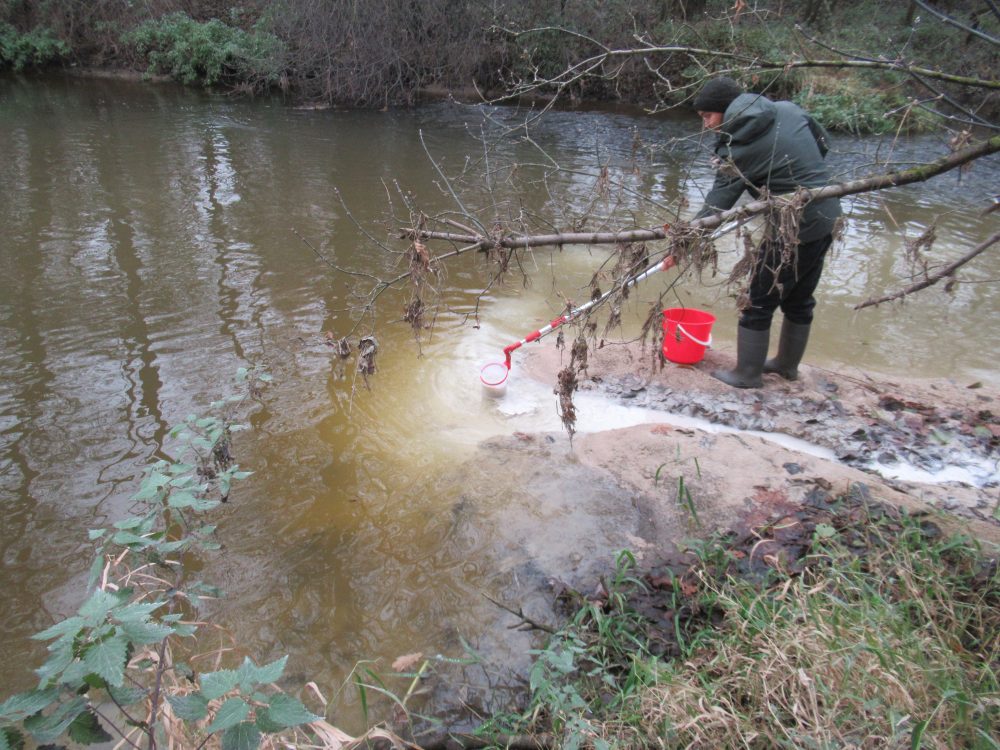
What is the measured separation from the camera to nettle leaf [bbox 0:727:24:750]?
154 centimetres

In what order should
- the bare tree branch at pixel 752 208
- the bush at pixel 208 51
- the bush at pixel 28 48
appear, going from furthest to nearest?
the bush at pixel 28 48
the bush at pixel 208 51
the bare tree branch at pixel 752 208

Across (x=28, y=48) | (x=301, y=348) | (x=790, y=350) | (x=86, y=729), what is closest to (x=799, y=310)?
(x=790, y=350)

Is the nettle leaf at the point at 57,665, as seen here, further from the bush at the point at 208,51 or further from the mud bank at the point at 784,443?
the bush at the point at 208,51

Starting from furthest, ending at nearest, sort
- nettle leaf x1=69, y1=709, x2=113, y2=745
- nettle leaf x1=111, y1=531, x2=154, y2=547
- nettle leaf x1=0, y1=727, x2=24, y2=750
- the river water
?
the river water < nettle leaf x1=111, y1=531, x2=154, y2=547 < nettle leaf x1=69, y1=709, x2=113, y2=745 < nettle leaf x1=0, y1=727, x2=24, y2=750

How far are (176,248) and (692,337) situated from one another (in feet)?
18.0

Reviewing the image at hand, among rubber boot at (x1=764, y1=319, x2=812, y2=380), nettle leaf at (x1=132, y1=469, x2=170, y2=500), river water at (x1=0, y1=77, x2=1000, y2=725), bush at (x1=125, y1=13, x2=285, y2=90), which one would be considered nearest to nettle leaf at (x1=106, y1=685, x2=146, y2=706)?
nettle leaf at (x1=132, y1=469, x2=170, y2=500)

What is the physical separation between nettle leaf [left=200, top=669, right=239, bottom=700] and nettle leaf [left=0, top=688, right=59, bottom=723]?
34 centimetres

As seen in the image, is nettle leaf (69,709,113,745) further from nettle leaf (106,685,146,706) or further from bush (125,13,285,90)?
bush (125,13,285,90)

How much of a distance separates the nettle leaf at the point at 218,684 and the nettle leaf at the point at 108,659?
0.66 ft

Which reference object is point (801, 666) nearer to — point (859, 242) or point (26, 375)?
point (26, 375)

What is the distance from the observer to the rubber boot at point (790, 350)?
187 inches

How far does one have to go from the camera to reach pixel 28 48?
19281mm

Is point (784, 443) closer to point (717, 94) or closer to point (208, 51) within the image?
point (717, 94)

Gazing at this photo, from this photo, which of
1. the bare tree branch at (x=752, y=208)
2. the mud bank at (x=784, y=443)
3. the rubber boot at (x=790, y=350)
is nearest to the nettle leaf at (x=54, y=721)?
the bare tree branch at (x=752, y=208)
